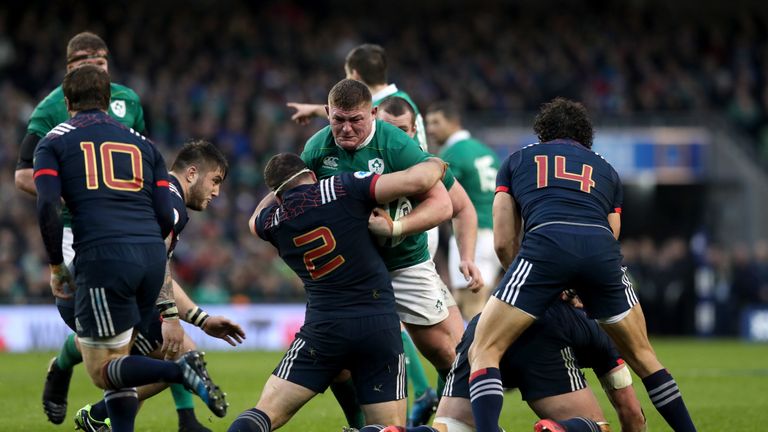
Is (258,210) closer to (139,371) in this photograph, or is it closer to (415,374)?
(139,371)

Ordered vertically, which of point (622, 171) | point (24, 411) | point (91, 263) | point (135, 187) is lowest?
point (24, 411)

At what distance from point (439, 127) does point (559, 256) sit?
16.9ft

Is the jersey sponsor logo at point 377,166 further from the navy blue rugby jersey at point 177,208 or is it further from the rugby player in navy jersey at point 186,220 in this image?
the navy blue rugby jersey at point 177,208

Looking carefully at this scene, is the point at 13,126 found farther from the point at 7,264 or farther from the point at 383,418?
the point at 383,418

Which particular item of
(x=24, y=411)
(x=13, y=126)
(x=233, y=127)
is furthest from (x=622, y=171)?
(x=24, y=411)

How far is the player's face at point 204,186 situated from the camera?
7156 mm

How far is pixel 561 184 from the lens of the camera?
6.57 meters

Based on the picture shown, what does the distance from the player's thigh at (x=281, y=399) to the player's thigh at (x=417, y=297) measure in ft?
4.43

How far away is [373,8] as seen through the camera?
29750mm

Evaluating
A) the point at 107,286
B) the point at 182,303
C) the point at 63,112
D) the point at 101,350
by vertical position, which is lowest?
the point at 101,350

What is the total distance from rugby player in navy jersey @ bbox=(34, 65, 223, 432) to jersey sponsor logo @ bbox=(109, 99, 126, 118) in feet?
6.50

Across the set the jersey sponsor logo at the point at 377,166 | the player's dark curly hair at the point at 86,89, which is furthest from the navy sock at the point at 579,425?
the player's dark curly hair at the point at 86,89

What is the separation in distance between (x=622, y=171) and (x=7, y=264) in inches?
512

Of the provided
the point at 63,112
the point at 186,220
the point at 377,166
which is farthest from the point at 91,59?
the point at 377,166
